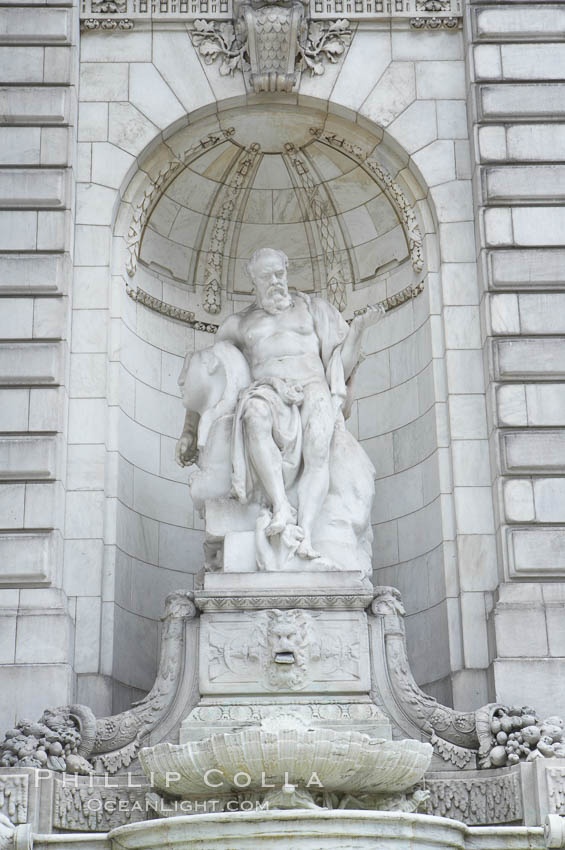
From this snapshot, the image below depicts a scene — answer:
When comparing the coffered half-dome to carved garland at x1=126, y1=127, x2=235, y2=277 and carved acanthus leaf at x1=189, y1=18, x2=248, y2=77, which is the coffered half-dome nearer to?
carved garland at x1=126, y1=127, x2=235, y2=277

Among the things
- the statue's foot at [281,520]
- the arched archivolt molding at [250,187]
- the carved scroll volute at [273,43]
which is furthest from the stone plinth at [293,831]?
the carved scroll volute at [273,43]

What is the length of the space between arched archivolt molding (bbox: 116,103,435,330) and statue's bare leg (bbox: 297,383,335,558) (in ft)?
7.59

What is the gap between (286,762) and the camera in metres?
9.88

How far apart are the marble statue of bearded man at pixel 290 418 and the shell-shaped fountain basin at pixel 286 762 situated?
195cm

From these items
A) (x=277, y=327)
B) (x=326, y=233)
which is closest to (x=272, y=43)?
(x=326, y=233)

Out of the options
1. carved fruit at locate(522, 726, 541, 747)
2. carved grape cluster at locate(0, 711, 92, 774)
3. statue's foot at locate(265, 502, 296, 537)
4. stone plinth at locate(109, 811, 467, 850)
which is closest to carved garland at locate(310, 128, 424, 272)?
statue's foot at locate(265, 502, 296, 537)

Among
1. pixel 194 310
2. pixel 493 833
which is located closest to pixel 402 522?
pixel 194 310

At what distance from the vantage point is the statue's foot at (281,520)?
11656 mm

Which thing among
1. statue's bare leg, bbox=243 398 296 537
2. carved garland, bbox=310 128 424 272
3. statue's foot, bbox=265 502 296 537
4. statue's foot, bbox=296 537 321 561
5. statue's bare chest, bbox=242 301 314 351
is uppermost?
carved garland, bbox=310 128 424 272

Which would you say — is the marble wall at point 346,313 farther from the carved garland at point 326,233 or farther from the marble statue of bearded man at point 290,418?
the marble statue of bearded man at point 290,418

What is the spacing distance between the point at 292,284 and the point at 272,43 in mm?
2548

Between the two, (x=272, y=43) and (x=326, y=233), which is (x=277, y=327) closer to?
(x=326, y=233)

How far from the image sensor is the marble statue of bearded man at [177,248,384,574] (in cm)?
1189

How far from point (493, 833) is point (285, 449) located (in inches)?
144
